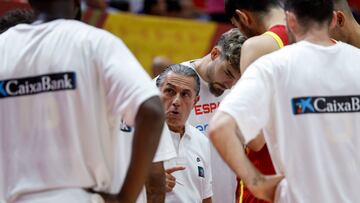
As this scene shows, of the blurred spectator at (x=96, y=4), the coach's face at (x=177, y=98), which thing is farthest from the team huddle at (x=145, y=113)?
the blurred spectator at (x=96, y=4)

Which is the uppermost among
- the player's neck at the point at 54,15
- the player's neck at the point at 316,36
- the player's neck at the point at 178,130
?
the player's neck at the point at 54,15

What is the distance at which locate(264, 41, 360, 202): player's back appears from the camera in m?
4.20

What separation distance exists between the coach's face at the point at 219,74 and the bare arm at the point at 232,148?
202cm

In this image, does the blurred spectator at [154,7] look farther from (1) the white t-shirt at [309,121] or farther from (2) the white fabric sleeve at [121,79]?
(2) the white fabric sleeve at [121,79]

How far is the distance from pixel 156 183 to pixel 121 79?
1.17 metres

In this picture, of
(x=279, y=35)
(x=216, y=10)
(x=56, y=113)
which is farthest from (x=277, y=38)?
(x=216, y=10)

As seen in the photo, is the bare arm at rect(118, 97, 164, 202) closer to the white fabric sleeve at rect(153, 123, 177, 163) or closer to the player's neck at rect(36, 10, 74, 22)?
the player's neck at rect(36, 10, 74, 22)

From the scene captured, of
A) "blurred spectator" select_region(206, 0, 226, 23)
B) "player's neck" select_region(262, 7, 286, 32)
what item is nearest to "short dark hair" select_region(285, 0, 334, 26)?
"player's neck" select_region(262, 7, 286, 32)

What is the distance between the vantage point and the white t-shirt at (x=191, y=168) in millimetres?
5797

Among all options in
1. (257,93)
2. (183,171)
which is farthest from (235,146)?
(183,171)

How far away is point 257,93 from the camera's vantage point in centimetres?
412

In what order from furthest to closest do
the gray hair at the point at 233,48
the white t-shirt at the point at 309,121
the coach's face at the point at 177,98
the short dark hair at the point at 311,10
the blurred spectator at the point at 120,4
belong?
the blurred spectator at the point at 120,4
the gray hair at the point at 233,48
the coach's face at the point at 177,98
the short dark hair at the point at 311,10
the white t-shirt at the point at 309,121

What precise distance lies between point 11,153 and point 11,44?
1.57ft

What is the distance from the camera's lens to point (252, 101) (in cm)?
410
